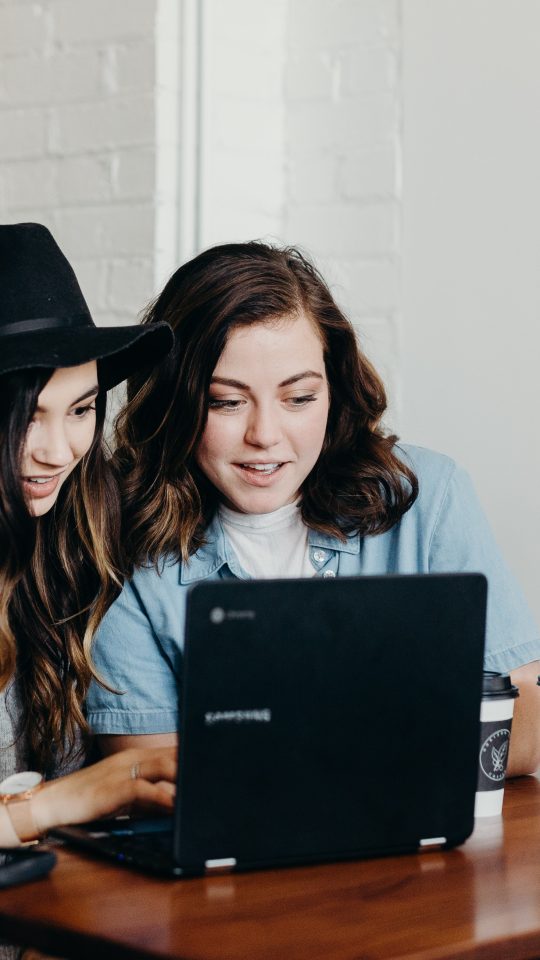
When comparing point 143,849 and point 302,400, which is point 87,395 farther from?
point 143,849

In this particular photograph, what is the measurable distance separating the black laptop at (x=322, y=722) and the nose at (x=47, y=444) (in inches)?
22.0

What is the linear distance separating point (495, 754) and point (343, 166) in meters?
1.48

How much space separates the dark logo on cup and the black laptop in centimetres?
14

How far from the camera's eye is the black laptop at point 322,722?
3.49ft

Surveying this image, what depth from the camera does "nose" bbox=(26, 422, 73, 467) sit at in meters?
1.59

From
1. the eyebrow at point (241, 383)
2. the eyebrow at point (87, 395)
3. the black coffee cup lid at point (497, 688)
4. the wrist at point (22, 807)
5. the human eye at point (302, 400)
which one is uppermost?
the eyebrow at point (241, 383)

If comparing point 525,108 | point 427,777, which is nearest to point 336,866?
point 427,777

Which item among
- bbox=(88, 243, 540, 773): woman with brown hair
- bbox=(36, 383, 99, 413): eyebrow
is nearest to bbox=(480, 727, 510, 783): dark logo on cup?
bbox=(88, 243, 540, 773): woman with brown hair

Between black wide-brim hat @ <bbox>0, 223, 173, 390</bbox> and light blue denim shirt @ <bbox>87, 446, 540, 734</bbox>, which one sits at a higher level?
black wide-brim hat @ <bbox>0, 223, 173, 390</bbox>

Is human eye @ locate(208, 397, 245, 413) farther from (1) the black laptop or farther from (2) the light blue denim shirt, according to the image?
(1) the black laptop

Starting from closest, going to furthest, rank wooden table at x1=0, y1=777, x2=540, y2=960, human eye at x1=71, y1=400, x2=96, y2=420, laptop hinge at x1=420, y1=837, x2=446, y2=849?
wooden table at x1=0, y1=777, x2=540, y2=960 → laptop hinge at x1=420, y1=837, x2=446, y2=849 → human eye at x1=71, y1=400, x2=96, y2=420

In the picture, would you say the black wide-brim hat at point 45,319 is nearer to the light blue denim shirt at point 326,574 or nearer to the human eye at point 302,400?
the human eye at point 302,400

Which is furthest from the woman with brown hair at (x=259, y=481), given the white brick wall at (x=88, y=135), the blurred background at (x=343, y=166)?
the white brick wall at (x=88, y=135)

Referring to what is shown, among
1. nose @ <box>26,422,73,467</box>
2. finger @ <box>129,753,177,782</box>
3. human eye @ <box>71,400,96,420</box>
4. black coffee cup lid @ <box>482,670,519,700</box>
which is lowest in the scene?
finger @ <box>129,753,177,782</box>
